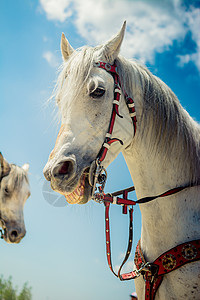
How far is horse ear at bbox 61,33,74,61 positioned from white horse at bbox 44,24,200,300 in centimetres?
32

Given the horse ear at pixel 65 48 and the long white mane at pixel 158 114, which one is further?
the horse ear at pixel 65 48

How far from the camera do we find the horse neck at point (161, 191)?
6.49ft

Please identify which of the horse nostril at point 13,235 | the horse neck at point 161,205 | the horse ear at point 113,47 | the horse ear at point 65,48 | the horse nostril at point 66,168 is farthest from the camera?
the horse nostril at point 13,235

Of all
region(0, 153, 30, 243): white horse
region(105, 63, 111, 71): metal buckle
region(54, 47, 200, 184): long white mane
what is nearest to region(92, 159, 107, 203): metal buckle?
region(54, 47, 200, 184): long white mane

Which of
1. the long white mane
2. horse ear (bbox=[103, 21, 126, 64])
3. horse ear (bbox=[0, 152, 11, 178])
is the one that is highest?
horse ear (bbox=[0, 152, 11, 178])

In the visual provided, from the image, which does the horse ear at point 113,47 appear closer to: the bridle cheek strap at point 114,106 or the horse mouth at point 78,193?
the bridle cheek strap at point 114,106

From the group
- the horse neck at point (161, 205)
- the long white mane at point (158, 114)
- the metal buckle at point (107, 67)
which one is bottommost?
the horse neck at point (161, 205)

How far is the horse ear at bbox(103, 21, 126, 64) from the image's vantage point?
87.9 inches

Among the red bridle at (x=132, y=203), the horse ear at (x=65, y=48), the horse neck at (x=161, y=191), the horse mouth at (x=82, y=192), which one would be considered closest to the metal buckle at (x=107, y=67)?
the red bridle at (x=132, y=203)

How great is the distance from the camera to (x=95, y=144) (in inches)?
77.2

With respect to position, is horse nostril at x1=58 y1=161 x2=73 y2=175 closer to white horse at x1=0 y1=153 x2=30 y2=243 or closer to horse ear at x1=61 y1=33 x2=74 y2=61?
horse ear at x1=61 y1=33 x2=74 y2=61

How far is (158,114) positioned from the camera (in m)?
2.15

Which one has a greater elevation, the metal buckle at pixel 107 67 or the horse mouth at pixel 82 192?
the metal buckle at pixel 107 67

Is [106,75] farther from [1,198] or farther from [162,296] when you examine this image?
[1,198]
